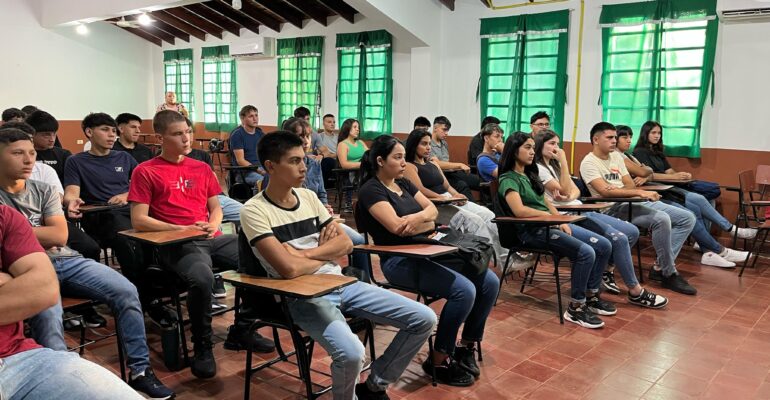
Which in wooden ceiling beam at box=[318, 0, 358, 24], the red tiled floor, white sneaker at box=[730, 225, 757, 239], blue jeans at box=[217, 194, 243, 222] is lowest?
the red tiled floor

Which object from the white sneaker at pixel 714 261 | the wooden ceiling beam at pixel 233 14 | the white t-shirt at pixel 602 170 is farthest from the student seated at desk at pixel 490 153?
the wooden ceiling beam at pixel 233 14

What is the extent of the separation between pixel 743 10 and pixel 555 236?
12.1 ft

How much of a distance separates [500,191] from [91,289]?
7.56 ft

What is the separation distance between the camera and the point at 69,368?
59.8 inches

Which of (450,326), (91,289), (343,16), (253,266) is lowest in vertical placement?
(450,326)

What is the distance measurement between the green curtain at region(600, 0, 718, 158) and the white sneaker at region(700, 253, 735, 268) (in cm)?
145

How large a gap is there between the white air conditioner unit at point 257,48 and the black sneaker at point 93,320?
741cm

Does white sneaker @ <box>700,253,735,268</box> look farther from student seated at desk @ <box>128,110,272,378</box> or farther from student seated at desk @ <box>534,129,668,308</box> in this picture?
student seated at desk @ <box>128,110,272,378</box>

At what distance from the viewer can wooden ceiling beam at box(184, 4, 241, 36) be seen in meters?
10.1

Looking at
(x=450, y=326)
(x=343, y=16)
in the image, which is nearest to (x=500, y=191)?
(x=450, y=326)

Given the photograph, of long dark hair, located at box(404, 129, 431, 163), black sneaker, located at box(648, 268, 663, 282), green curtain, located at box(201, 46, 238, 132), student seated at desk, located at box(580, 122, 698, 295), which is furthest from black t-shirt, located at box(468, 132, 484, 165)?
green curtain, located at box(201, 46, 238, 132)

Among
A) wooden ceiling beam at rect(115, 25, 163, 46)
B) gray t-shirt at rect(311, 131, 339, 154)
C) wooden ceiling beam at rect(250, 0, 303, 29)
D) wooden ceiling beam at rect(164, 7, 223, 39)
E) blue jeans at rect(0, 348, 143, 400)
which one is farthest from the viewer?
wooden ceiling beam at rect(115, 25, 163, 46)

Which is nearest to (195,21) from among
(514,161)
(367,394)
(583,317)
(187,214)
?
(187,214)

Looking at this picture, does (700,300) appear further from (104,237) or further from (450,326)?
(104,237)
